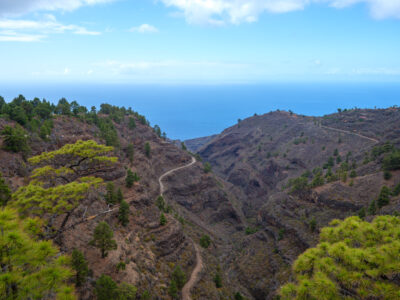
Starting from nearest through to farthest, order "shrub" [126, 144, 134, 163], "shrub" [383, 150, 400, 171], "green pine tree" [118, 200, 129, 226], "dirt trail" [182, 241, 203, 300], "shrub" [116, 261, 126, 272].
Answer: "shrub" [116, 261, 126, 272] < "dirt trail" [182, 241, 203, 300] < "green pine tree" [118, 200, 129, 226] < "shrub" [383, 150, 400, 171] < "shrub" [126, 144, 134, 163]

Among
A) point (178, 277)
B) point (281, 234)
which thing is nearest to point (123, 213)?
point (178, 277)

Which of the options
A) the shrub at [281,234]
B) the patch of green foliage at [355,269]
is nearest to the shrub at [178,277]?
the patch of green foliage at [355,269]

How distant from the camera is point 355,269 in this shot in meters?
12.3

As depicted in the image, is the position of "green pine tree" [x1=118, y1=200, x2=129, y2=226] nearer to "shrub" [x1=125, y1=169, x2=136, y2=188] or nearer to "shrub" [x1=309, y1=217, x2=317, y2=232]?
"shrub" [x1=125, y1=169, x2=136, y2=188]

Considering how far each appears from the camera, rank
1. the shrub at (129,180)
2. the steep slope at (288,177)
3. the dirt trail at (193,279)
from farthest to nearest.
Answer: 1. the steep slope at (288,177)
2. the shrub at (129,180)
3. the dirt trail at (193,279)

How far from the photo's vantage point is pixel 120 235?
3291cm

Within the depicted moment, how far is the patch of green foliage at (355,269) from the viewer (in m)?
11.4

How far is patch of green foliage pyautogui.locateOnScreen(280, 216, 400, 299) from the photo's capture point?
1136 cm

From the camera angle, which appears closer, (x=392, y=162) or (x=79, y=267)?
(x=79, y=267)

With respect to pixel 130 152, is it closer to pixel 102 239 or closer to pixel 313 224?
pixel 102 239

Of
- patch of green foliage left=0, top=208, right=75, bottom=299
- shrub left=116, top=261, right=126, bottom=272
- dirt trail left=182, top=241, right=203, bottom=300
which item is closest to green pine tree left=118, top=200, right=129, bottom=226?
shrub left=116, top=261, right=126, bottom=272

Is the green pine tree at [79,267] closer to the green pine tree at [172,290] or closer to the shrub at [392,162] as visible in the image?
the green pine tree at [172,290]

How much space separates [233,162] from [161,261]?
9414 cm

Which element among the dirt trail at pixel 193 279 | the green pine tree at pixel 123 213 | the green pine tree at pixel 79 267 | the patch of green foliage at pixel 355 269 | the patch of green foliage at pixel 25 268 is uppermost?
the patch of green foliage at pixel 25 268
